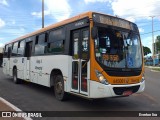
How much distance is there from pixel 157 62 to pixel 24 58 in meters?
56.8

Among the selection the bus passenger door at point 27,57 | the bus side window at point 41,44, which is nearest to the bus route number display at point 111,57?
the bus side window at point 41,44

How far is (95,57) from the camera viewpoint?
8492 mm

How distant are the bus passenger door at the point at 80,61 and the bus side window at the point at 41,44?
298 cm

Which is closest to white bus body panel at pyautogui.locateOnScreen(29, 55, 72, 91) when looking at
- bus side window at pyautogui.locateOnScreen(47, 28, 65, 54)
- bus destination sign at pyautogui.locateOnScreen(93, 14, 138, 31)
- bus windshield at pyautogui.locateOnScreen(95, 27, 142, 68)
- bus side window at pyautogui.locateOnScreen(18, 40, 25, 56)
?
bus side window at pyautogui.locateOnScreen(47, 28, 65, 54)

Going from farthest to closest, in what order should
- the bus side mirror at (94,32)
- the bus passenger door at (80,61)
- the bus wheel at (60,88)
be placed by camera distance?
the bus wheel at (60,88) < the bus passenger door at (80,61) < the bus side mirror at (94,32)

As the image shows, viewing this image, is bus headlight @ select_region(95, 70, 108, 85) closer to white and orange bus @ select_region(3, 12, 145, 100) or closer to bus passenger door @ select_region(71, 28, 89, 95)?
white and orange bus @ select_region(3, 12, 145, 100)

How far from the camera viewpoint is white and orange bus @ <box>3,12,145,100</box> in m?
8.46

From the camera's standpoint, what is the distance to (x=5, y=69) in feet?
67.7

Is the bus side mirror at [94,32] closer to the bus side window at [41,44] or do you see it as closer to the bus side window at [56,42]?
the bus side window at [56,42]

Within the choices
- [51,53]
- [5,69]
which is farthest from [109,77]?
[5,69]

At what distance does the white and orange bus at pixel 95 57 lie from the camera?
333 inches

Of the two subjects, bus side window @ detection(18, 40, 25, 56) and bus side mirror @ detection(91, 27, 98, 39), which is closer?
bus side mirror @ detection(91, 27, 98, 39)

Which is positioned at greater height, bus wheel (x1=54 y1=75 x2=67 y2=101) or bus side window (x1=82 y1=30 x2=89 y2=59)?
bus side window (x1=82 y1=30 x2=89 y2=59)

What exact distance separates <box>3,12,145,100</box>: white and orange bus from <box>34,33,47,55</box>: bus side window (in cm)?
84
